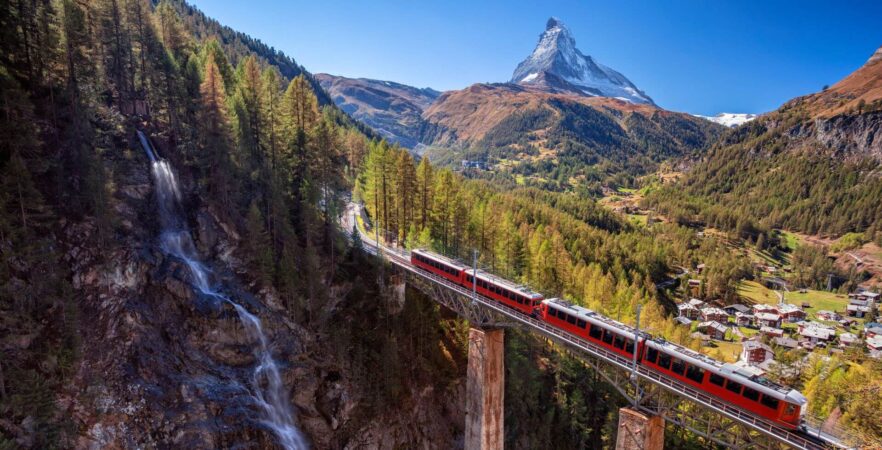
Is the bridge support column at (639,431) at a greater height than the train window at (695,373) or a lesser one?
lesser

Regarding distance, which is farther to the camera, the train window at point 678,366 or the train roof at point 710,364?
the train window at point 678,366

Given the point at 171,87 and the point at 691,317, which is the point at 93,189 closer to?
the point at 171,87

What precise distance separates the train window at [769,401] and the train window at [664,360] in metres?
5.10

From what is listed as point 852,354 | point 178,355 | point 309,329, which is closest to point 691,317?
point 852,354

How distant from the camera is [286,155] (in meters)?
44.6

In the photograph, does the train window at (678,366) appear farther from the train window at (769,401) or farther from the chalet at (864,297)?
the chalet at (864,297)

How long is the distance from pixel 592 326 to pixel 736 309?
92.6m

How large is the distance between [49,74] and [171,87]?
10.3 m

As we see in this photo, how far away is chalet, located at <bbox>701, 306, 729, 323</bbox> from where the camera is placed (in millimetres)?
89938

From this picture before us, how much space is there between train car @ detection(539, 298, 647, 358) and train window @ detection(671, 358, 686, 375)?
2299 millimetres

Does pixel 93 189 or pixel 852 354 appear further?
pixel 852 354

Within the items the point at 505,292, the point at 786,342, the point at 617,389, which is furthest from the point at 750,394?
the point at 786,342

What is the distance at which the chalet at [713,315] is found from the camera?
295ft

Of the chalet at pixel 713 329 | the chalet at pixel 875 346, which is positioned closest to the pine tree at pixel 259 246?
the chalet at pixel 713 329
